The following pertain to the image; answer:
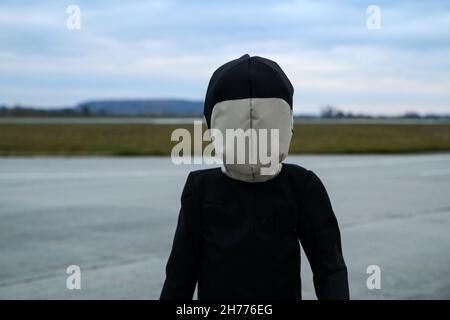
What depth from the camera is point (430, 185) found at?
43.7 ft

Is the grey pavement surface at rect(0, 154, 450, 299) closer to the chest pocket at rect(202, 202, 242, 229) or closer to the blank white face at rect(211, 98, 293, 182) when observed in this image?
the chest pocket at rect(202, 202, 242, 229)

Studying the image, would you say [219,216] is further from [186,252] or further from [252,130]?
[252,130]

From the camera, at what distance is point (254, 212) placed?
90.4 inches

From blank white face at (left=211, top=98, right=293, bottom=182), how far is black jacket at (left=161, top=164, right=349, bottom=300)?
97mm

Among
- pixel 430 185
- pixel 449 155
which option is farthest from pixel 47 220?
pixel 449 155

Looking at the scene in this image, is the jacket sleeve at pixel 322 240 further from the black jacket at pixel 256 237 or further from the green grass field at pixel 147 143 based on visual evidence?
the green grass field at pixel 147 143

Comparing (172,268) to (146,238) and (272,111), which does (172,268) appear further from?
(146,238)

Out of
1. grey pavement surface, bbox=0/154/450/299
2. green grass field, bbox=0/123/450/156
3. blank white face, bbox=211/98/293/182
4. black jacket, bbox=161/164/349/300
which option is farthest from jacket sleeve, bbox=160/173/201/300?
green grass field, bbox=0/123/450/156

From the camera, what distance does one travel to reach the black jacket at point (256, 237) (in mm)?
2297

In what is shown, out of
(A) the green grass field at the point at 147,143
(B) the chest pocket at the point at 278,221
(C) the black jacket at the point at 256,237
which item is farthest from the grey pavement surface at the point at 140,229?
(A) the green grass field at the point at 147,143

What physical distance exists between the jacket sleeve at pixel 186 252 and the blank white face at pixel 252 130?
206mm

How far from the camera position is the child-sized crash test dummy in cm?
228

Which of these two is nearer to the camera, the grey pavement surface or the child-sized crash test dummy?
the child-sized crash test dummy

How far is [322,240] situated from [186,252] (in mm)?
515
